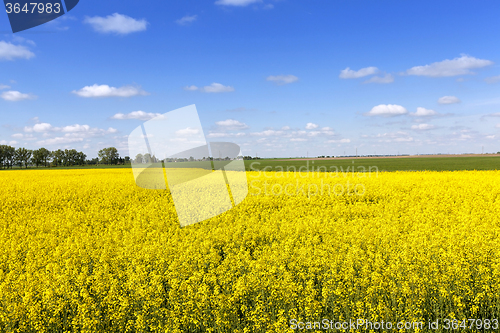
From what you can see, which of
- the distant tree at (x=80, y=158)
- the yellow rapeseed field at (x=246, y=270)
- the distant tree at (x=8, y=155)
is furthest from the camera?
the distant tree at (x=80, y=158)

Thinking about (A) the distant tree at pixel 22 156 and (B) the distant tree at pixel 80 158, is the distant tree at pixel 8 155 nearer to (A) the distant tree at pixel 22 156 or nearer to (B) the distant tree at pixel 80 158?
(A) the distant tree at pixel 22 156

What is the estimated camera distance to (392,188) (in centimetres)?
1922

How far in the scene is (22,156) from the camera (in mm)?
Result: 141625

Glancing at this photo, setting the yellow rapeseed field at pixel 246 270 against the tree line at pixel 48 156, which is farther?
the tree line at pixel 48 156

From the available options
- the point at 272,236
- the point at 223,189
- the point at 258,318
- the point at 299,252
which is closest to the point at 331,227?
the point at 272,236

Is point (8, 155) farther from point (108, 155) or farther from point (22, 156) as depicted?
point (108, 155)

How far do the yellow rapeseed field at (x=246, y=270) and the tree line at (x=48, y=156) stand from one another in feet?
430

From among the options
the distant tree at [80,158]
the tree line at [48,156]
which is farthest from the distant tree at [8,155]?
the distant tree at [80,158]

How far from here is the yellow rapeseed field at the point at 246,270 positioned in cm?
530

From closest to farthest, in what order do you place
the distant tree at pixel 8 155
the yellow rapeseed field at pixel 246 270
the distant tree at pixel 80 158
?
the yellow rapeseed field at pixel 246 270
the distant tree at pixel 8 155
the distant tree at pixel 80 158

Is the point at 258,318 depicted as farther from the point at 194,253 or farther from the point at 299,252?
the point at 194,253

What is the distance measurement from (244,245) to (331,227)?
3.46 m

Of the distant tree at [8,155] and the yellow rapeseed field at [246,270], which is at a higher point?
the distant tree at [8,155]

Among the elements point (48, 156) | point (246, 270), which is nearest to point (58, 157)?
point (48, 156)
